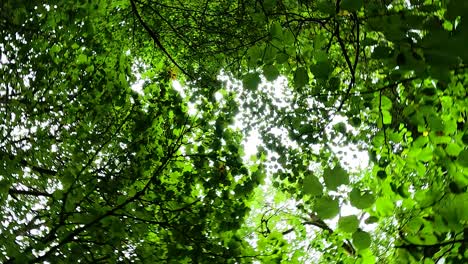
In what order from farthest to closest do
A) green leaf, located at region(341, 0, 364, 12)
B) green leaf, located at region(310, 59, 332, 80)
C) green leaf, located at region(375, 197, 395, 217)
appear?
green leaf, located at region(375, 197, 395, 217)
green leaf, located at region(310, 59, 332, 80)
green leaf, located at region(341, 0, 364, 12)

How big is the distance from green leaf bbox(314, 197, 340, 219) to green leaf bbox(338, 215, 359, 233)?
0.07m

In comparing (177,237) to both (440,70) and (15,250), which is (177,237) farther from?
(440,70)

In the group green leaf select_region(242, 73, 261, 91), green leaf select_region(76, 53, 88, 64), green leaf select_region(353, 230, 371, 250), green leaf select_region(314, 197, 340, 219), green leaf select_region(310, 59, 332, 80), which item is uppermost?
green leaf select_region(76, 53, 88, 64)

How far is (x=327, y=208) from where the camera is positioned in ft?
5.03

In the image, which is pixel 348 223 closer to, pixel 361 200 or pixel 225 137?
pixel 361 200

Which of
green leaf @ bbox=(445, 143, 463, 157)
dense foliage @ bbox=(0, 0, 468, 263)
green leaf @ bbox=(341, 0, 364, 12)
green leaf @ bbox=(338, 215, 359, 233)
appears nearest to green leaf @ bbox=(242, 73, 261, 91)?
dense foliage @ bbox=(0, 0, 468, 263)

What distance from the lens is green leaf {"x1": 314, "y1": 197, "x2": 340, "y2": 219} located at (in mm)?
1523

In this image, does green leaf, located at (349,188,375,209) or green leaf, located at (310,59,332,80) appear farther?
green leaf, located at (310,59,332,80)

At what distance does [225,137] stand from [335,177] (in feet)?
12.7

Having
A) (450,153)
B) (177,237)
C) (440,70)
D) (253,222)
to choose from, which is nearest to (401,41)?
(440,70)

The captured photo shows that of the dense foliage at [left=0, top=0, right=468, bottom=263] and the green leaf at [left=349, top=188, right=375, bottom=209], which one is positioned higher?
the dense foliage at [left=0, top=0, right=468, bottom=263]

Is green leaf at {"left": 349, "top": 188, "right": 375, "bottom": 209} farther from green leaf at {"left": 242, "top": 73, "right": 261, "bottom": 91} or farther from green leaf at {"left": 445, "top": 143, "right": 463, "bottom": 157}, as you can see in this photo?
green leaf at {"left": 445, "top": 143, "right": 463, "bottom": 157}

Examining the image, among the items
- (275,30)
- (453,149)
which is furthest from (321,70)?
(453,149)

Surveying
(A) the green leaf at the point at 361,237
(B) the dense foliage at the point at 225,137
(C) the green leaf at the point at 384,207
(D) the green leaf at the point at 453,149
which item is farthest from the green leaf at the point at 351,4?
(D) the green leaf at the point at 453,149
